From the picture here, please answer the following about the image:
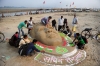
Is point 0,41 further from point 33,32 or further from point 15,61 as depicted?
point 15,61

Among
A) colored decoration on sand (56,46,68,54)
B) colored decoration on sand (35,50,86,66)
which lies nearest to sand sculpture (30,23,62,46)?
colored decoration on sand (56,46,68,54)

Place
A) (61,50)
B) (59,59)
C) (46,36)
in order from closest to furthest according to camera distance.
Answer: (59,59) → (61,50) → (46,36)

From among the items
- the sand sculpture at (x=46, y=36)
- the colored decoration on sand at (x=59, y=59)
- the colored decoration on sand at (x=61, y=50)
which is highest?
the sand sculpture at (x=46, y=36)

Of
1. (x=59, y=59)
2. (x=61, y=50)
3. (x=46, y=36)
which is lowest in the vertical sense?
(x=59, y=59)

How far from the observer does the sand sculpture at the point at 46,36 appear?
7.32 metres

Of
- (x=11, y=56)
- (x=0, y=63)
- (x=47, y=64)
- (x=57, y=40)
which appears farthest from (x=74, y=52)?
(x=0, y=63)

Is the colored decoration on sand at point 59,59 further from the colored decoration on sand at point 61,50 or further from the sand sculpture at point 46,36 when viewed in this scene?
the sand sculpture at point 46,36

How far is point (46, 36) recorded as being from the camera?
7574mm

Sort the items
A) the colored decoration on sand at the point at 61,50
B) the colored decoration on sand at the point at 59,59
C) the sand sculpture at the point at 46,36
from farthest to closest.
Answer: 1. the sand sculpture at the point at 46,36
2. the colored decoration on sand at the point at 61,50
3. the colored decoration on sand at the point at 59,59

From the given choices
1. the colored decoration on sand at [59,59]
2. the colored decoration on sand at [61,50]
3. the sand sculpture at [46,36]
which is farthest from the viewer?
the sand sculpture at [46,36]

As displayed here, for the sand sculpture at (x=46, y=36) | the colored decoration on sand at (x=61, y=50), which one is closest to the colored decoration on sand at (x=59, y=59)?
the colored decoration on sand at (x=61, y=50)

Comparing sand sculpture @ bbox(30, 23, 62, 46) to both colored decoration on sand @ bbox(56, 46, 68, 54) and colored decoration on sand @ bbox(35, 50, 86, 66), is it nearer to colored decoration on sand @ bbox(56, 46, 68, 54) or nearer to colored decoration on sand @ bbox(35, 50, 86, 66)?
colored decoration on sand @ bbox(56, 46, 68, 54)

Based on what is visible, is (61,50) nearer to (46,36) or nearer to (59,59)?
(59,59)

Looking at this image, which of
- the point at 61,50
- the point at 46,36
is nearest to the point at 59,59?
the point at 61,50
